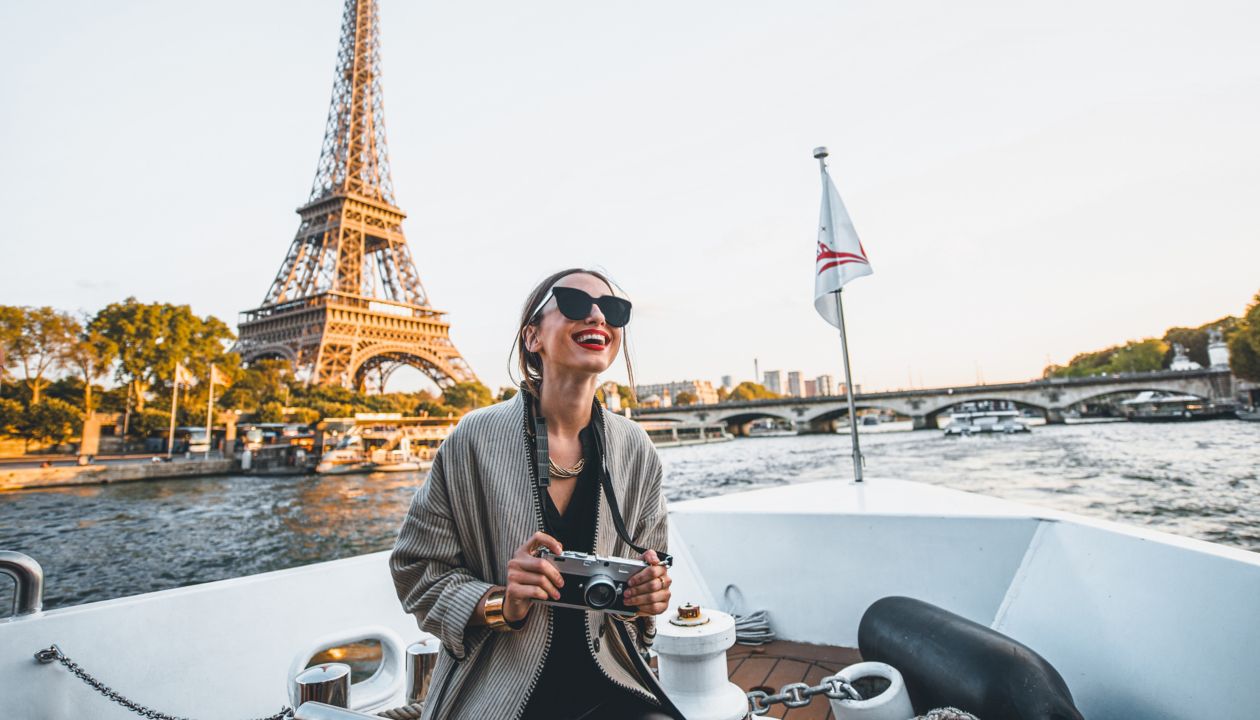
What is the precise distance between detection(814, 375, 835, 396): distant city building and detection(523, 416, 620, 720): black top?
125 metres

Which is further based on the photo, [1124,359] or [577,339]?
[1124,359]

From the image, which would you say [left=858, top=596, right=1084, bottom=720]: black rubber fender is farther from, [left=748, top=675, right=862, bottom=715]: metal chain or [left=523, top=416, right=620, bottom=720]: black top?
[left=523, top=416, right=620, bottom=720]: black top

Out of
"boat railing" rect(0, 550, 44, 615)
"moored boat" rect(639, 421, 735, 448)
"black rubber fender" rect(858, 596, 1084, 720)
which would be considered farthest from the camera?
"moored boat" rect(639, 421, 735, 448)

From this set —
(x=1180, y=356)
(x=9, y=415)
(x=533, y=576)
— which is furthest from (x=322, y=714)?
(x=1180, y=356)

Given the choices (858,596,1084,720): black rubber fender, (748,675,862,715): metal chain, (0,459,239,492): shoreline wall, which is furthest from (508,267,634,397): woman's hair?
(0,459,239,492): shoreline wall

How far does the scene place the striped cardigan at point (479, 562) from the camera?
3.29 feet

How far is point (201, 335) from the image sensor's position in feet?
109

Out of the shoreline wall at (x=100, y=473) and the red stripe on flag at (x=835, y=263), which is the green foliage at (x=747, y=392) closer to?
the shoreline wall at (x=100, y=473)

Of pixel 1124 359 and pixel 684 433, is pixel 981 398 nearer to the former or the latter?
pixel 1124 359

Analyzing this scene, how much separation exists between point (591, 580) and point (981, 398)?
47337 mm

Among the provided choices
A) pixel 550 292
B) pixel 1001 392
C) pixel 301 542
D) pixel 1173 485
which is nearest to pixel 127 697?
pixel 550 292

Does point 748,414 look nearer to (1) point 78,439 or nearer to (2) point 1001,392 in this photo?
(2) point 1001,392

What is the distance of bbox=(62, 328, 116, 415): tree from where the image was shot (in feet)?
91.9

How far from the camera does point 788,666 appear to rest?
7.85ft
